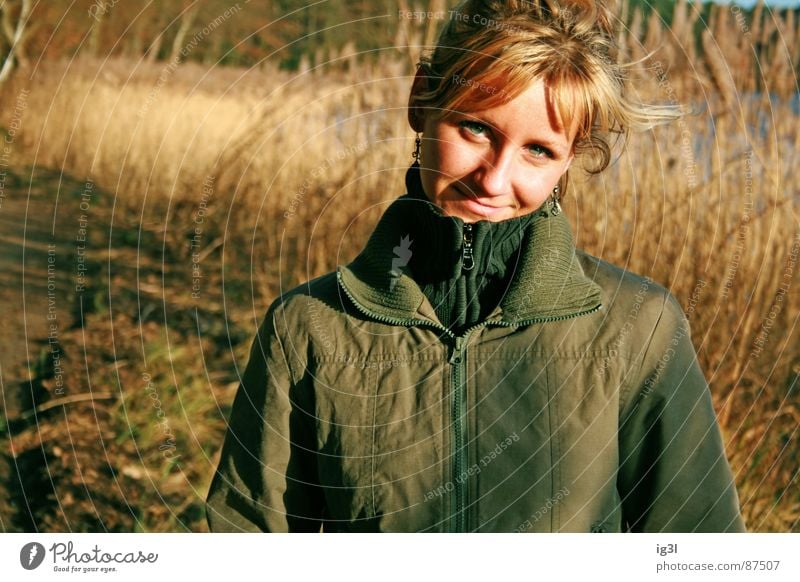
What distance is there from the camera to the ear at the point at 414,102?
166 centimetres

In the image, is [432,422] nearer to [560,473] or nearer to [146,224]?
[560,473]

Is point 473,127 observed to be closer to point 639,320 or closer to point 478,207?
point 478,207

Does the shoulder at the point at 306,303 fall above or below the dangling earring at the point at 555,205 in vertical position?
below

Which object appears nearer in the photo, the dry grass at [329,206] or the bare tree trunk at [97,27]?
the dry grass at [329,206]

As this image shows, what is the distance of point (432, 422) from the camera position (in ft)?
5.74

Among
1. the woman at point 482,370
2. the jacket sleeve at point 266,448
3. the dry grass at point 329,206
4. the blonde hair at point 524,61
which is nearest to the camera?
the blonde hair at point 524,61

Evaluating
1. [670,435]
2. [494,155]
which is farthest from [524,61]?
[670,435]

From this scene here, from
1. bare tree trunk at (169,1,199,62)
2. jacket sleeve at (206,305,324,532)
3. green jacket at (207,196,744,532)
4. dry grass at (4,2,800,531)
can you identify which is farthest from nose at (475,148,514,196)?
bare tree trunk at (169,1,199,62)

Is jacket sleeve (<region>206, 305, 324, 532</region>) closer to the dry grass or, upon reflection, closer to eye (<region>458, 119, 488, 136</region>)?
eye (<region>458, 119, 488, 136</region>)

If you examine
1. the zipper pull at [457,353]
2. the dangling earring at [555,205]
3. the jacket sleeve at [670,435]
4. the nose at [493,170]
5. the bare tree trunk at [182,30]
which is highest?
the bare tree trunk at [182,30]

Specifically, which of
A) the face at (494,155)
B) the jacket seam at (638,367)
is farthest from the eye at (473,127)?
the jacket seam at (638,367)

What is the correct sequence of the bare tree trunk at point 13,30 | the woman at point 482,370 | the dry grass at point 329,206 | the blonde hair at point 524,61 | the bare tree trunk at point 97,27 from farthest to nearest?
the bare tree trunk at point 97,27
the bare tree trunk at point 13,30
the dry grass at point 329,206
the woman at point 482,370
the blonde hair at point 524,61

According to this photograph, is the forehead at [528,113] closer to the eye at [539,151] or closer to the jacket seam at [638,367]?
the eye at [539,151]

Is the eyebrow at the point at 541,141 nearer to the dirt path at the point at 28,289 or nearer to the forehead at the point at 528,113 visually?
the forehead at the point at 528,113
